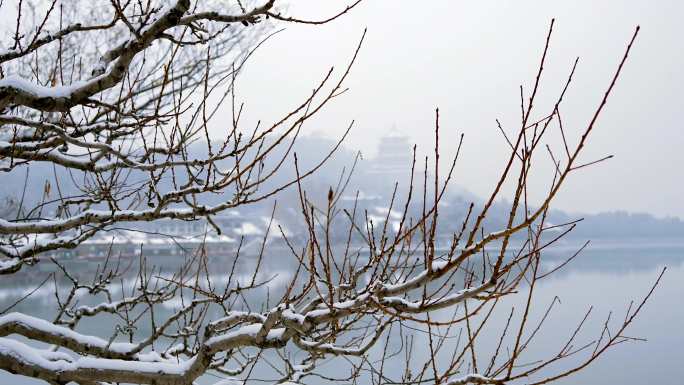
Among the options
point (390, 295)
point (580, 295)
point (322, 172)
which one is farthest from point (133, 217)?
point (322, 172)

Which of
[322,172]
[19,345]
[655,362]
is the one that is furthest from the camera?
[322,172]

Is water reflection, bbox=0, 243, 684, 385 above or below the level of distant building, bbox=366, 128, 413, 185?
below

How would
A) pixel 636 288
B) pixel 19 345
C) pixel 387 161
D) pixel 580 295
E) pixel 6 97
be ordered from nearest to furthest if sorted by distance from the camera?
pixel 6 97 < pixel 19 345 < pixel 580 295 < pixel 636 288 < pixel 387 161

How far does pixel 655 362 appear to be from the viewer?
15.5 metres

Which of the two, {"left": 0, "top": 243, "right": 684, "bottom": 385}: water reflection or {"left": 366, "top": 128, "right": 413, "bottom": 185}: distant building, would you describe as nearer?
{"left": 0, "top": 243, "right": 684, "bottom": 385}: water reflection

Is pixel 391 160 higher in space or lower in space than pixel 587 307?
higher

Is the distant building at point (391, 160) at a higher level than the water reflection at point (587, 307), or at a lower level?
higher

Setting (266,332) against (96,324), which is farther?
(96,324)

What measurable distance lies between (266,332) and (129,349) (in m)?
1.15

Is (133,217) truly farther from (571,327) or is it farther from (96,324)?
(571,327)

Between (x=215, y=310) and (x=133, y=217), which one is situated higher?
(x=215, y=310)

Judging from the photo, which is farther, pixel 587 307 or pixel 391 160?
pixel 391 160

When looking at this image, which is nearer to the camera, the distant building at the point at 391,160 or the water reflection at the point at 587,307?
the water reflection at the point at 587,307

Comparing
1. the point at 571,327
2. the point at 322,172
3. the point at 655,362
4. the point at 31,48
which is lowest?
the point at 655,362
